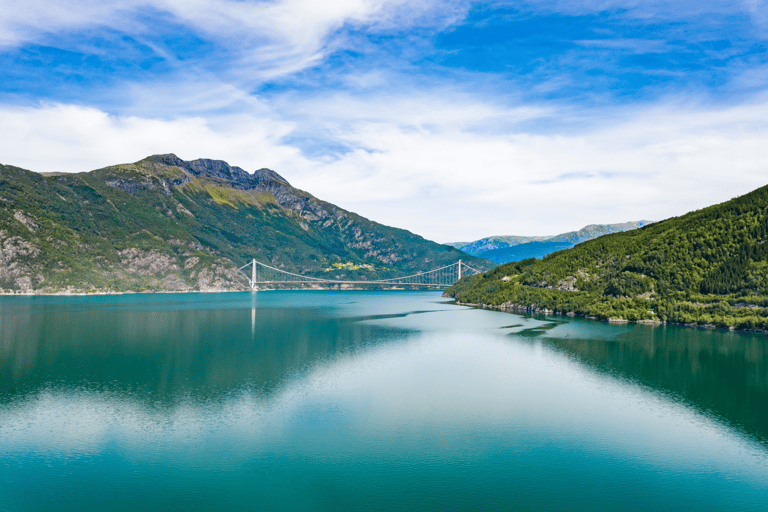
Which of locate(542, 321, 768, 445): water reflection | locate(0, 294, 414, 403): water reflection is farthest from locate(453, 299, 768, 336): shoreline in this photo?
locate(0, 294, 414, 403): water reflection

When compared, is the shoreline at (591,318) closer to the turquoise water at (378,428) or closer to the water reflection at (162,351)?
the turquoise water at (378,428)

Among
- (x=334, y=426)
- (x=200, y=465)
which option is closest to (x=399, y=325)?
(x=334, y=426)

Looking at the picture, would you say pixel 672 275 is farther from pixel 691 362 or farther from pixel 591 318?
pixel 691 362

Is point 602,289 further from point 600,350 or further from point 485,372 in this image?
point 485,372

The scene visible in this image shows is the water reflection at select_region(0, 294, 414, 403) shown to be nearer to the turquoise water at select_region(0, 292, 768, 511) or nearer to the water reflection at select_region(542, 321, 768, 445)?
the turquoise water at select_region(0, 292, 768, 511)

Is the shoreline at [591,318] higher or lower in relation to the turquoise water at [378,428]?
higher

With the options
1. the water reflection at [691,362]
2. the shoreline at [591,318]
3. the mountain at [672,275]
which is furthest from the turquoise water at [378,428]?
the mountain at [672,275]
